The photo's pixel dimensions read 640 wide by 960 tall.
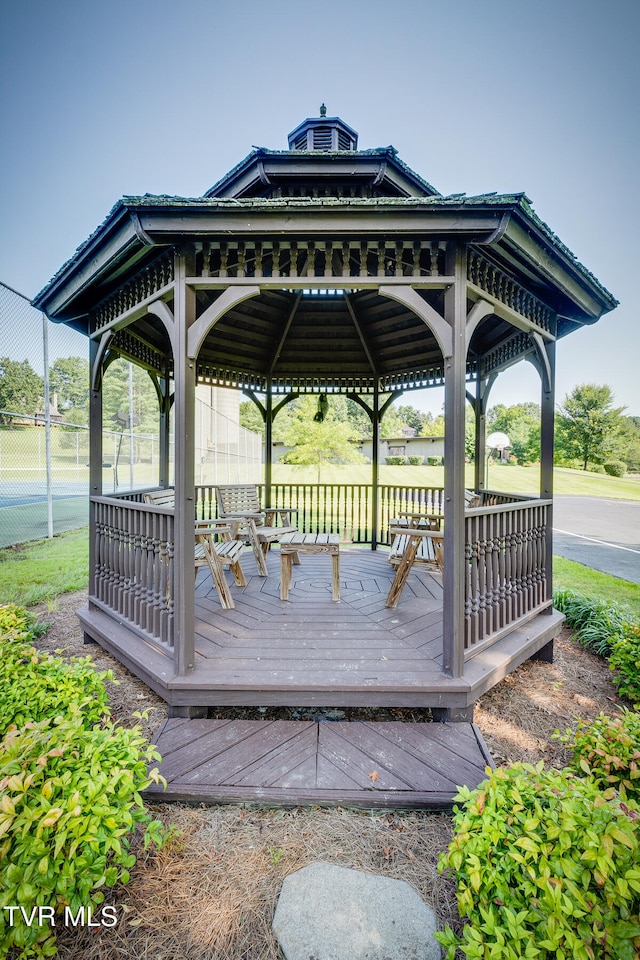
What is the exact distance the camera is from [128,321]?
11.2ft

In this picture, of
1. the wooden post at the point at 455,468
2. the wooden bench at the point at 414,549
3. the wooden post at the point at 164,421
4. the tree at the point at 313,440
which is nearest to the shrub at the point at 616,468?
the tree at the point at 313,440

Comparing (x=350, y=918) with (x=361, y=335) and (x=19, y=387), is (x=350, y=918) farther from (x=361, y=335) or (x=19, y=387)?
(x=19, y=387)

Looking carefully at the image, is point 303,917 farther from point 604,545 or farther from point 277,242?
point 604,545

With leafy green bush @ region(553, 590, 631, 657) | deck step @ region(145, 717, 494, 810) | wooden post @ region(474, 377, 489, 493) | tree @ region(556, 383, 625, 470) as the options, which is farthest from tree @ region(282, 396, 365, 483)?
tree @ region(556, 383, 625, 470)

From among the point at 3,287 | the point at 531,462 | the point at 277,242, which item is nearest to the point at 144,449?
the point at 3,287

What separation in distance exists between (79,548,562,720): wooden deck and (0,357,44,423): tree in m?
5.62

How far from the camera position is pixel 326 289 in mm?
3518

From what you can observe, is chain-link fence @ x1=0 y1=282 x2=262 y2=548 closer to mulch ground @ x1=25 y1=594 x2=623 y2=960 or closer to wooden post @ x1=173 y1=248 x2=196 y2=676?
wooden post @ x1=173 y1=248 x2=196 y2=676

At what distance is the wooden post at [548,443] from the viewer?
3830 millimetres

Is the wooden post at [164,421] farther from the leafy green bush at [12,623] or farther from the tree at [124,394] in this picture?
the tree at [124,394]

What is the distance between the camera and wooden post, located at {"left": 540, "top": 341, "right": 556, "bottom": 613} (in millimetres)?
3830

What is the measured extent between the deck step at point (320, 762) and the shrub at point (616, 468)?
108ft

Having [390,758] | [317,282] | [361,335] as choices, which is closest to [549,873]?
[390,758]

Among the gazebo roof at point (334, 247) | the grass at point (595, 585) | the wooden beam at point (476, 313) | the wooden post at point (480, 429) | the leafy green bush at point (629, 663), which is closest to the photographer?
the gazebo roof at point (334, 247)
